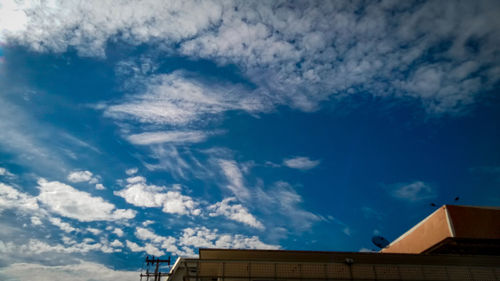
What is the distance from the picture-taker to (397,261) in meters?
19.7

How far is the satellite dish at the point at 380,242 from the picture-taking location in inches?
1375

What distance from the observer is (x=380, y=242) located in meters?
35.4

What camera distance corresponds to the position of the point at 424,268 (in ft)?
57.1

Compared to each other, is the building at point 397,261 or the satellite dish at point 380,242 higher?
the satellite dish at point 380,242

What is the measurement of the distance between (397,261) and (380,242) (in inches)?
683

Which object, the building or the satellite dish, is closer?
the building

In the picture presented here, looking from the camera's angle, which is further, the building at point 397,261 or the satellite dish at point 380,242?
the satellite dish at point 380,242

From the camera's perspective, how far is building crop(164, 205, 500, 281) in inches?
680

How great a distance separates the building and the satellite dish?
9.64m

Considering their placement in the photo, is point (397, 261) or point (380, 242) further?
point (380, 242)

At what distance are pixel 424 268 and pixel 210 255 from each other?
13.3 meters

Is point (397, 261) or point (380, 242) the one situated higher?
point (380, 242)

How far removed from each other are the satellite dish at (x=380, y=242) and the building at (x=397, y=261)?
964 cm

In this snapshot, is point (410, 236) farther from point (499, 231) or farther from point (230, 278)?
point (230, 278)
